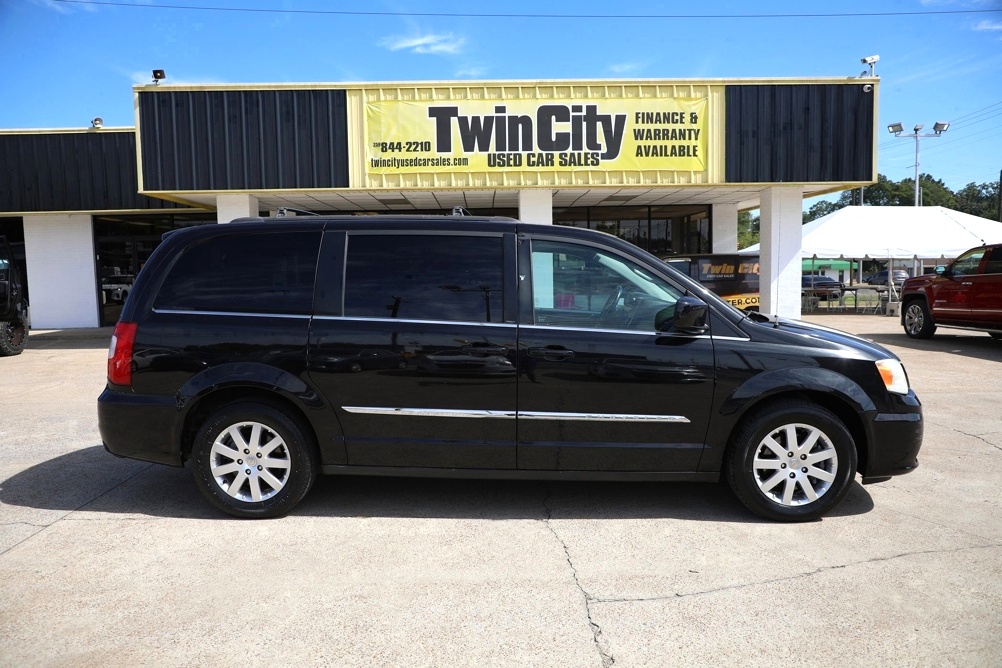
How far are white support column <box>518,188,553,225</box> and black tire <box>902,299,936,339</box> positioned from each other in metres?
7.89

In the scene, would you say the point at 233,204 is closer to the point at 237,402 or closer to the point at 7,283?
the point at 7,283

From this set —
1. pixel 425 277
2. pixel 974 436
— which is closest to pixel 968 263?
pixel 974 436

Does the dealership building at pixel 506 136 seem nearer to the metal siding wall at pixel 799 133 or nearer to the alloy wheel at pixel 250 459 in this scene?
the metal siding wall at pixel 799 133

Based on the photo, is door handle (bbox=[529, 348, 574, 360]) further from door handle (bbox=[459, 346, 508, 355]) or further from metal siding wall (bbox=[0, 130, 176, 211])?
metal siding wall (bbox=[0, 130, 176, 211])

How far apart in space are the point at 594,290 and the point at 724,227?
15.0 meters

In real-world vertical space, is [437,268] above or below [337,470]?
above

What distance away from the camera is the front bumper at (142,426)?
14.6ft

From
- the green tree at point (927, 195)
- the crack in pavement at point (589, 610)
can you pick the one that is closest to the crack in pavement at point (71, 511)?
the crack in pavement at point (589, 610)

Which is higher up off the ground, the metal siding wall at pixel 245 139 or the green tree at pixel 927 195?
the green tree at pixel 927 195

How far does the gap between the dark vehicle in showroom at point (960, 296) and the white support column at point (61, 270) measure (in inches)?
785

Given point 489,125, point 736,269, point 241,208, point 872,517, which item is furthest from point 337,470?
point 736,269

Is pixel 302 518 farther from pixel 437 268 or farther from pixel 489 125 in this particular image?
pixel 489 125

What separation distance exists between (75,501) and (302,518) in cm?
172

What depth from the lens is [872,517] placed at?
446 centimetres
